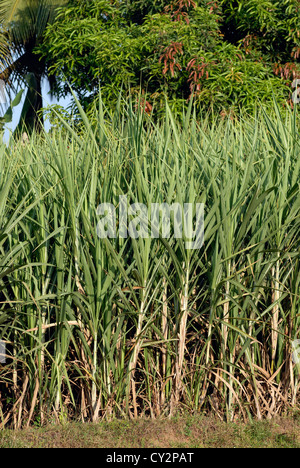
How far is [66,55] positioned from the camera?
267 inches

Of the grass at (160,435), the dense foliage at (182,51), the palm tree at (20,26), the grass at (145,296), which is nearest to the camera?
the grass at (160,435)

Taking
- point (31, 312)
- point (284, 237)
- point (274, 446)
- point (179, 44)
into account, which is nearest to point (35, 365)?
point (31, 312)

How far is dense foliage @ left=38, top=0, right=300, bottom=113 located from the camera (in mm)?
5977

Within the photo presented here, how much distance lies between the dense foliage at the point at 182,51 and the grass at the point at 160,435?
13.3 feet

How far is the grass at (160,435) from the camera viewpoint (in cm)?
229

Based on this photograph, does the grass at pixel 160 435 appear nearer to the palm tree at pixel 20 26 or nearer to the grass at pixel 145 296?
the grass at pixel 145 296

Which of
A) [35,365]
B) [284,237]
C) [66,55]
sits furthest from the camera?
[66,55]

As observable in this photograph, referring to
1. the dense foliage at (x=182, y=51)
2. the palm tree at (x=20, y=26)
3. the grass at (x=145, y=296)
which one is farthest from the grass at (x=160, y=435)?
the palm tree at (x=20, y=26)

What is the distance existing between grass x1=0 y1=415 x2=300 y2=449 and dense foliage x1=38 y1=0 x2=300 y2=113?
4043mm

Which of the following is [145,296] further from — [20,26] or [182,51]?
[20,26]

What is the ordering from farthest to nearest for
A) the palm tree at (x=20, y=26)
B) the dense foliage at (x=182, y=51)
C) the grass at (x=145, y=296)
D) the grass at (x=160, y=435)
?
the palm tree at (x=20, y=26) < the dense foliage at (x=182, y=51) < the grass at (x=145, y=296) < the grass at (x=160, y=435)

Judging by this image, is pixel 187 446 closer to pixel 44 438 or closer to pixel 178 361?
pixel 178 361

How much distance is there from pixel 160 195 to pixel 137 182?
141 mm

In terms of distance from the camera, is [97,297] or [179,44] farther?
[179,44]
